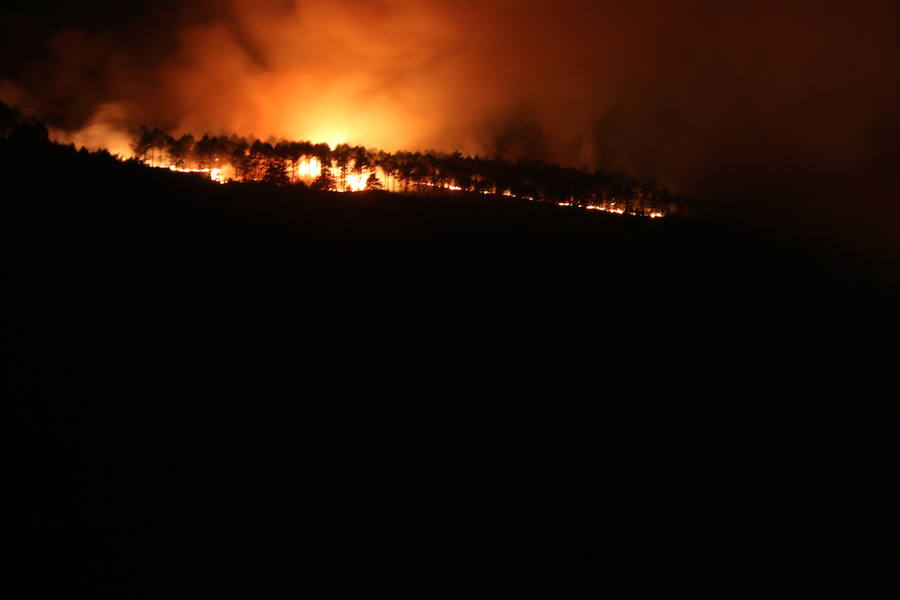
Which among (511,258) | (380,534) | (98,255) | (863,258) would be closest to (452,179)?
(511,258)

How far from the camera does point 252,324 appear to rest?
67.8ft

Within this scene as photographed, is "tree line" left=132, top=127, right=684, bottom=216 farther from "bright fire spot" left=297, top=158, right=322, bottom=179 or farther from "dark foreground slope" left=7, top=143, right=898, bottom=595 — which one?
"dark foreground slope" left=7, top=143, right=898, bottom=595

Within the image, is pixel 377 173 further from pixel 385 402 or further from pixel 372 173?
pixel 385 402

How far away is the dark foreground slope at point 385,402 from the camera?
1007 cm

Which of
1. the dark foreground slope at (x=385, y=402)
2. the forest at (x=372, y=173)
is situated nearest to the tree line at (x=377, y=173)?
the forest at (x=372, y=173)

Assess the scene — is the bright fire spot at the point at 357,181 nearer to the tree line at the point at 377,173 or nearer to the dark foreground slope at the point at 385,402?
the tree line at the point at 377,173

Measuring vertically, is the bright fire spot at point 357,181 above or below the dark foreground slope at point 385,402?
above

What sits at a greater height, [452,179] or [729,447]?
[452,179]

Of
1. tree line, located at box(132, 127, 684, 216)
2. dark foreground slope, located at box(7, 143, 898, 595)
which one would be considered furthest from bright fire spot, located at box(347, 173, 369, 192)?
dark foreground slope, located at box(7, 143, 898, 595)

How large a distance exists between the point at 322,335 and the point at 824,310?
38.2 m

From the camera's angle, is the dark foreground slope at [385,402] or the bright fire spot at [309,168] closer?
the dark foreground slope at [385,402]

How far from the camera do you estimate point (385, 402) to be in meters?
16.6

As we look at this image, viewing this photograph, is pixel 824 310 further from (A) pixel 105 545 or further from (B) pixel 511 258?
(A) pixel 105 545

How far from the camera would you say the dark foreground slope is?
10.1m
